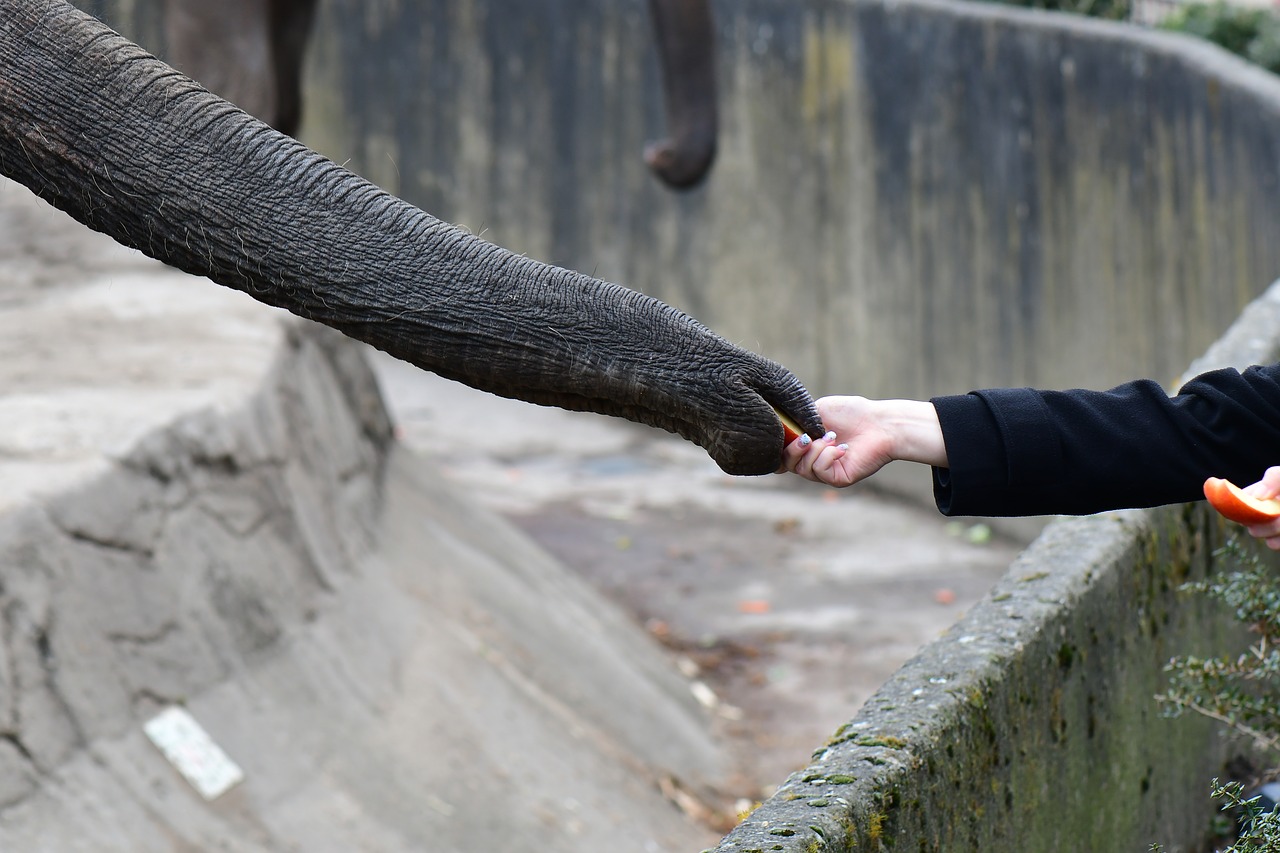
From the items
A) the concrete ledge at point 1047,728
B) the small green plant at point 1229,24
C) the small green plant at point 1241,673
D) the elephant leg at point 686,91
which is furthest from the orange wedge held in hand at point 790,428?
the small green plant at point 1229,24

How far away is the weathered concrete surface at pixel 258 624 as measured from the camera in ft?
11.6

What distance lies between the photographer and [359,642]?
4621mm

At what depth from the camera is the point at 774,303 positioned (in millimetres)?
10188

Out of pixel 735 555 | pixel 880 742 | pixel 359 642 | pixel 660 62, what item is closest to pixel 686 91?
pixel 660 62

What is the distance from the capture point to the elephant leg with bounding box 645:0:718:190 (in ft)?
16.9

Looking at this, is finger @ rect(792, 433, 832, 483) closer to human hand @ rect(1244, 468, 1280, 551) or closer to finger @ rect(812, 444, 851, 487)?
finger @ rect(812, 444, 851, 487)

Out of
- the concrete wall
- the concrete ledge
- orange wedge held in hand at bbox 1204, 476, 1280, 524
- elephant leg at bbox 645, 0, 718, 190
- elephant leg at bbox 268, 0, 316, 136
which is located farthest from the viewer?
the concrete wall

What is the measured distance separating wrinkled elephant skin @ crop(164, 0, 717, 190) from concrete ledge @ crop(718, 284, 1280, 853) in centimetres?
226

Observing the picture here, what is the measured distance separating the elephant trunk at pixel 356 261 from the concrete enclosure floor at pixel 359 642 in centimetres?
137

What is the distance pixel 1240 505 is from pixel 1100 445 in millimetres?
323

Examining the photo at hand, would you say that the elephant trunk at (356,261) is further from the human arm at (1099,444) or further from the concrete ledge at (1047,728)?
the concrete ledge at (1047,728)

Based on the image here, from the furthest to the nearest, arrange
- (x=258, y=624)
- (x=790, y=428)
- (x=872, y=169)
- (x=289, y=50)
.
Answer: (x=872, y=169) → (x=289, y=50) → (x=258, y=624) → (x=790, y=428)

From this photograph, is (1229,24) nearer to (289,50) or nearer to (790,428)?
(289,50)

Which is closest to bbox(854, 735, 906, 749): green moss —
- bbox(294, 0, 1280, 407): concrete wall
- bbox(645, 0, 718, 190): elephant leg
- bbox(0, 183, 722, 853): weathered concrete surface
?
bbox(0, 183, 722, 853): weathered concrete surface
